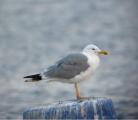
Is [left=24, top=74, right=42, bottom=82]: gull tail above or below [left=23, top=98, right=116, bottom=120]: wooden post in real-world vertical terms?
above

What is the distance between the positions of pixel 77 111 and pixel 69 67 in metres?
1.16

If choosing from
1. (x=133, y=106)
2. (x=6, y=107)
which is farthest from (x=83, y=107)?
(x=133, y=106)

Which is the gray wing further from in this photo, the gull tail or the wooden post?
the wooden post

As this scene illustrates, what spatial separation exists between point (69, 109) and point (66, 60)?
44.1 inches

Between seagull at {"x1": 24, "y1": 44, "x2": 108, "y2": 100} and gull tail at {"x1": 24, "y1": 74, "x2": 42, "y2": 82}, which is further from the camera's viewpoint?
seagull at {"x1": 24, "y1": 44, "x2": 108, "y2": 100}

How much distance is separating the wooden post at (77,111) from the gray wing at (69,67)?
3.05 ft

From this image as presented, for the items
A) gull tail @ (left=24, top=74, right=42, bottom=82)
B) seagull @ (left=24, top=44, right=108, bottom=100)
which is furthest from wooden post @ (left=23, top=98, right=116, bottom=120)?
seagull @ (left=24, top=44, right=108, bottom=100)

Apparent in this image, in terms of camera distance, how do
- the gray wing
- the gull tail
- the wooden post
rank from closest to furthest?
the wooden post < the gull tail < the gray wing

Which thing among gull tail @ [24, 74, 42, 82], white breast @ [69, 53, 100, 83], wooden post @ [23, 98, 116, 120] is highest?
white breast @ [69, 53, 100, 83]

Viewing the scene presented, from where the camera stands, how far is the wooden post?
17.6 ft

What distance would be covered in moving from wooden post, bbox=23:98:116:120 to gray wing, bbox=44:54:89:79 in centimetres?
93

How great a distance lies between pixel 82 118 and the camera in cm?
535

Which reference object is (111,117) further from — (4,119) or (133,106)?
(133,106)

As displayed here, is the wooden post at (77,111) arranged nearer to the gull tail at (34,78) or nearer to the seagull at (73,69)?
the gull tail at (34,78)
